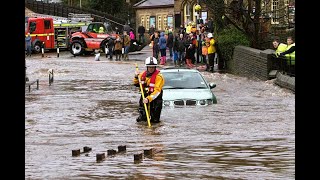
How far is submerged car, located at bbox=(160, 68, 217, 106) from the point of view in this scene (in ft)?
72.5

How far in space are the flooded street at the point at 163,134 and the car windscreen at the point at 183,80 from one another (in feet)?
2.65

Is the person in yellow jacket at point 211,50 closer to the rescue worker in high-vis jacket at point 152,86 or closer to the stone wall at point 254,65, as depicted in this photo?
the stone wall at point 254,65

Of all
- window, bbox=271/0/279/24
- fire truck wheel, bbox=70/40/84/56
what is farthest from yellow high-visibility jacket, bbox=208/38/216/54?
fire truck wheel, bbox=70/40/84/56

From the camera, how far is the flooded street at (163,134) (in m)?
12.1

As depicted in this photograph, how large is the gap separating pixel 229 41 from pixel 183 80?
1617 centimetres

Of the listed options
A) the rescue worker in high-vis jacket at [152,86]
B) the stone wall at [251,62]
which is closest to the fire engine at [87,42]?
the stone wall at [251,62]

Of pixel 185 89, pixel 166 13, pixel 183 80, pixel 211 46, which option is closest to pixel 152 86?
pixel 185 89

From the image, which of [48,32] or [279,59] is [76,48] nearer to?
[48,32]

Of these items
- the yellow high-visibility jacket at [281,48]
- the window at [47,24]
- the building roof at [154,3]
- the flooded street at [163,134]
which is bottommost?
the flooded street at [163,134]

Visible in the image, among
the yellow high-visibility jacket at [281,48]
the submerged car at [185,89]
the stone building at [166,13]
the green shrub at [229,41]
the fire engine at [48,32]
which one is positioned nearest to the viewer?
the submerged car at [185,89]

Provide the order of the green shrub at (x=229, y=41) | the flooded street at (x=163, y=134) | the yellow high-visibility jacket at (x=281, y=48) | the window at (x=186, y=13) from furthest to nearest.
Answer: the window at (x=186, y=13) → the green shrub at (x=229, y=41) → the yellow high-visibility jacket at (x=281, y=48) → the flooded street at (x=163, y=134)

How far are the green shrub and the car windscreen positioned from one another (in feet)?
51.1

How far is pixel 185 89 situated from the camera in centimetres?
2275
